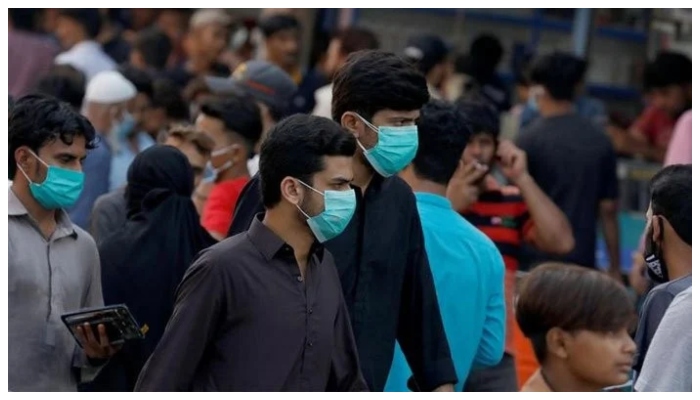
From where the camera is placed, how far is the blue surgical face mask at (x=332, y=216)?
4.84 meters

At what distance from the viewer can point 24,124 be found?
5.65m

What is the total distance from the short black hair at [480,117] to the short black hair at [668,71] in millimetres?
3033

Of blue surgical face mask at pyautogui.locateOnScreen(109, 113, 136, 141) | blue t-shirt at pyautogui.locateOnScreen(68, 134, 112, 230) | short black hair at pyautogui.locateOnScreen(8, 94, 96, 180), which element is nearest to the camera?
short black hair at pyautogui.locateOnScreen(8, 94, 96, 180)

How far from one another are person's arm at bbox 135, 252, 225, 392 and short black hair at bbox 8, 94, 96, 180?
1.16 meters

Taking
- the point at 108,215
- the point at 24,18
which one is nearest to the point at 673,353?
the point at 108,215

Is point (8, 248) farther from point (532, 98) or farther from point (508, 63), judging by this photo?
point (508, 63)

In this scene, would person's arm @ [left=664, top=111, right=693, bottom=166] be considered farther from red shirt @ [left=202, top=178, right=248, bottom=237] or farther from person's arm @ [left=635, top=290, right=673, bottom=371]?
person's arm @ [left=635, top=290, right=673, bottom=371]

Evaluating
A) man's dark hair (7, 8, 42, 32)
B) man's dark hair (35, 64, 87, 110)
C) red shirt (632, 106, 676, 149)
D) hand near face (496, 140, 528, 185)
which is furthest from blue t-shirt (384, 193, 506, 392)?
man's dark hair (7, 8, 42, 32)

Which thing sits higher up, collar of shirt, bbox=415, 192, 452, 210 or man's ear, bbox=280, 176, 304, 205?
man's ear, bbox=280, 176, 304, 205

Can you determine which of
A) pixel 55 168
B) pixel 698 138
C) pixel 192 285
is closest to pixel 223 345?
pixel 192 285

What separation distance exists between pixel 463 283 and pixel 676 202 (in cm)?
84

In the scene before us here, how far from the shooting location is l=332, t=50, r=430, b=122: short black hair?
536cm

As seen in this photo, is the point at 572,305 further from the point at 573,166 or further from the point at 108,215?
the point at 573,166

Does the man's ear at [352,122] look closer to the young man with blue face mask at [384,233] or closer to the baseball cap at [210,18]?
the young man with blue face mask at [384,233]
